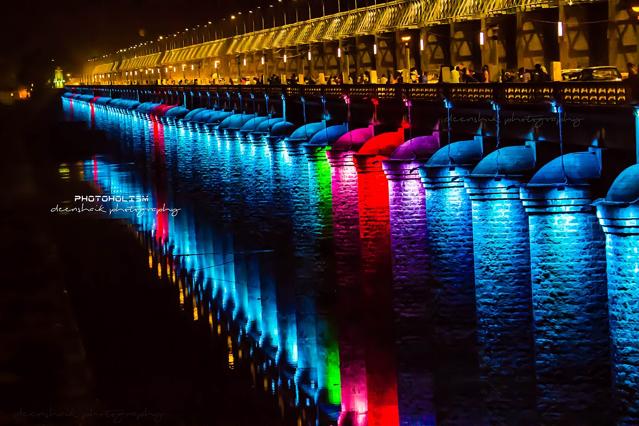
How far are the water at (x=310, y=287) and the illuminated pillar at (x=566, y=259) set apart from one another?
5.00 ft

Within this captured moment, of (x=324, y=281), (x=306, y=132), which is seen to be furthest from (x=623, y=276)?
(x=306, y=132)

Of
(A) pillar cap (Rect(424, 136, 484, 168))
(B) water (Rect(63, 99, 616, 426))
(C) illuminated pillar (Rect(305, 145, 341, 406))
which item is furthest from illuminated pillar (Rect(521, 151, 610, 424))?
(A) pillar cap (Rect(424, 136, 484, 168))

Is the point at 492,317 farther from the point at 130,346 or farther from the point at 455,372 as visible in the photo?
the point at 130,346

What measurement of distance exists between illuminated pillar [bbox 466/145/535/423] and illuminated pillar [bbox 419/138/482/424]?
425 millimetres

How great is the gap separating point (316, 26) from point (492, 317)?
60.9 m

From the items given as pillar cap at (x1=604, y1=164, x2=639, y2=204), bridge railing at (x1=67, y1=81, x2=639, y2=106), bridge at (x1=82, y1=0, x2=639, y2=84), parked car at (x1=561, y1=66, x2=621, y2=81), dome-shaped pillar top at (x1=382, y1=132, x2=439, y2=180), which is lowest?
dome-shaped pillar top at (x1=382, y1=132, x2=439, y2=180)

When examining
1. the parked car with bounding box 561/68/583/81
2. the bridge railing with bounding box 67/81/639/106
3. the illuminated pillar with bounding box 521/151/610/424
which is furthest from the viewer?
the parked car with bounding box 561/68/583/81

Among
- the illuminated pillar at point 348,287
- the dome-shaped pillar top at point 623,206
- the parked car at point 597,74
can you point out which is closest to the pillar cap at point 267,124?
the illuminated pillar at point 348,287

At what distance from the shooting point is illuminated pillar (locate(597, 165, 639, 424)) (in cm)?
1791

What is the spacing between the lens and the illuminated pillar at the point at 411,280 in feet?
60.9

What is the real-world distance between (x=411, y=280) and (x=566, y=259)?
5.16 m

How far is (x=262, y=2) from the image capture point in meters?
115

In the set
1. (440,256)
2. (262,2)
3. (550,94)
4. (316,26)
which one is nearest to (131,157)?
(316,26)

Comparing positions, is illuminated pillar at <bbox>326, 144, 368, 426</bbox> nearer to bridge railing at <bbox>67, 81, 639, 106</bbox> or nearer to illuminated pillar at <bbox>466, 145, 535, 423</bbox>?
illuminated pillar at <bbox>466, 145, 535, 423</bbox>
